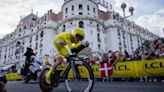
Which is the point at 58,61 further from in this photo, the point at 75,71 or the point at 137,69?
the point at 137,69

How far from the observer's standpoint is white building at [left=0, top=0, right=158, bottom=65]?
155ft

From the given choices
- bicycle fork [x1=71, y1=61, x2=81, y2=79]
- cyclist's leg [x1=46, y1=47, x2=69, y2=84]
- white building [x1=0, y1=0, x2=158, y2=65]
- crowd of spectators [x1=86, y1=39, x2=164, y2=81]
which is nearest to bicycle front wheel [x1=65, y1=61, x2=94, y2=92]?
bicycle fork [x1=71, y1=61, x2=81, y2=79]

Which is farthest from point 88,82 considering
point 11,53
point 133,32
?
point 11,53

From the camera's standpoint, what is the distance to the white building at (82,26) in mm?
47344

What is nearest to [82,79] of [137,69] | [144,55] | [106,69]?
[137,69]

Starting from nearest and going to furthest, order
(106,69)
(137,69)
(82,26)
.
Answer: (137,69) → (106,69) → (82,26)

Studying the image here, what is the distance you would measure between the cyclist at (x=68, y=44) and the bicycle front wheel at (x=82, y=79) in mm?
357

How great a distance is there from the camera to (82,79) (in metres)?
→ 4.34

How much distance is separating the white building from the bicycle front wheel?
1491 inches

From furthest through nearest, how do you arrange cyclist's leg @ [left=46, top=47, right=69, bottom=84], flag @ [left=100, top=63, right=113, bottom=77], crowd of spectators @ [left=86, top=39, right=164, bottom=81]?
flag @ [left=100, top=63, right=113, bottom=77], crowd of spectators @ [left=86, top=39, right=164, bottom=81], cyclist's leg @ [left=46, top=47, right=69, bottom=84]

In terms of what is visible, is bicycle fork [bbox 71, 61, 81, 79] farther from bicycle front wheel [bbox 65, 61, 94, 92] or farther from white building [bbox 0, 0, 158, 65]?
white building [bbox 0, 0, 158, 65]

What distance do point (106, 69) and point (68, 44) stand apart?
7620 mm

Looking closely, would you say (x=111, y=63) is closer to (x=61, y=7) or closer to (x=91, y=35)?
(x=91, y=35)

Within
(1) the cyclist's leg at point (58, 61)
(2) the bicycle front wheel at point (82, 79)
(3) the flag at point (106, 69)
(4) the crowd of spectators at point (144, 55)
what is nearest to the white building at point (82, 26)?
(4) the crowd of spectators at point (144, 55)
